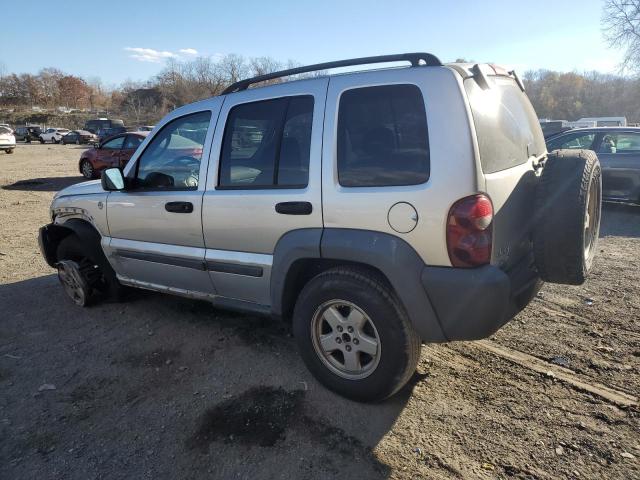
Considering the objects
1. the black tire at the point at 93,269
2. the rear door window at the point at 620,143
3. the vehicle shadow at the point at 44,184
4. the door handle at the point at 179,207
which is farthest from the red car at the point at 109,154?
the rear door window at the point at 620,143

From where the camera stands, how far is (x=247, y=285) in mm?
3283

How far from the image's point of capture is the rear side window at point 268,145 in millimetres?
2920

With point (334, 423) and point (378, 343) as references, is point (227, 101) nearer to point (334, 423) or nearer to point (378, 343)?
point (378, 343)

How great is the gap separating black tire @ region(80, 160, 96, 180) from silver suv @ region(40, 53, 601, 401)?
12889mm

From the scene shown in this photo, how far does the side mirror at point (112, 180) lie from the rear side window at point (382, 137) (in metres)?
2.15

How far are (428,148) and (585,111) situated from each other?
79.6 m

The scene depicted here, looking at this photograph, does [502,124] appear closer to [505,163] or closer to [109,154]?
[505,163]

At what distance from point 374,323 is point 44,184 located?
49.3ft

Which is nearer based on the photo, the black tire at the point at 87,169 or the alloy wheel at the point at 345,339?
the alloy wheel at the point at 345,339

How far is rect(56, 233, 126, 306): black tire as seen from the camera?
4375 millimetres

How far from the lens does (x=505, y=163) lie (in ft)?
8.57

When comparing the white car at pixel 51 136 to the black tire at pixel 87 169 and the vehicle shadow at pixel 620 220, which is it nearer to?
the black tire at pixel 87 169

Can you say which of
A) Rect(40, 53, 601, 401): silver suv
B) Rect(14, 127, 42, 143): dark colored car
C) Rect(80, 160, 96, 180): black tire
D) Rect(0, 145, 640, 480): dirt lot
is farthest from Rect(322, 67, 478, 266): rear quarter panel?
Rect(14, 127, 42, 143): dark colored car

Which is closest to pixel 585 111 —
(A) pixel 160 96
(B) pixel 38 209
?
(A) pixel 160 96
